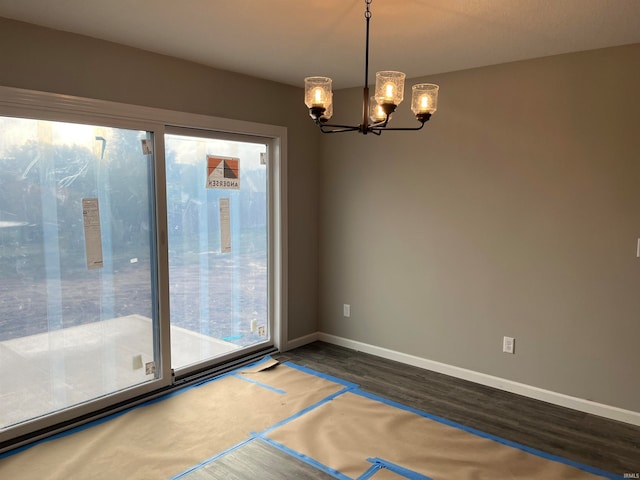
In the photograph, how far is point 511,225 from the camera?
3.56 m

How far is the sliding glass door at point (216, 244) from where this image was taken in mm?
3697

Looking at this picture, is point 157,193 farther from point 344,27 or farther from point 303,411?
point 303,411

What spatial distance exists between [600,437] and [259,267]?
2.99 metres

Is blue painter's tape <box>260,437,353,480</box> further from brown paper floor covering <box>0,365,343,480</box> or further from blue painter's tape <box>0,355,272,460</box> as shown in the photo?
blue painter's tape <box>0,355,272,460</box>

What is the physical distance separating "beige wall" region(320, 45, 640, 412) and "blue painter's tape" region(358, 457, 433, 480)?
150 centimetres

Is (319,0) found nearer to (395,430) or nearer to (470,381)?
(395,430)

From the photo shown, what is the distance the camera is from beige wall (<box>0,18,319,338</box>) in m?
2.79

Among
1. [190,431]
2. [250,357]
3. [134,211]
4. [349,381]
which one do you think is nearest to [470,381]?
[349,381]

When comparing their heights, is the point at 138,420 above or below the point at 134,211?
below

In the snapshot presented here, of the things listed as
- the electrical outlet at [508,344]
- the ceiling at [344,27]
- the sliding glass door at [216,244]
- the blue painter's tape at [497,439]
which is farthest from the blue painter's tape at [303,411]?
the ceiling at [344,27]

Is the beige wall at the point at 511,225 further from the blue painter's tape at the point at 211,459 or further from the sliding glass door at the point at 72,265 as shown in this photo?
the sliding glass door at the point at 72,265

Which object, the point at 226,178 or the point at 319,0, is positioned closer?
the point at 319,0

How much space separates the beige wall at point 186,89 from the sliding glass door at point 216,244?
0.89ft

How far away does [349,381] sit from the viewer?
3816mm
